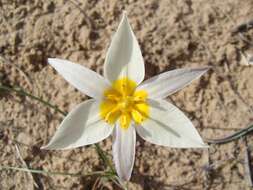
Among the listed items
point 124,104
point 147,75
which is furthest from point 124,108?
point 147,75

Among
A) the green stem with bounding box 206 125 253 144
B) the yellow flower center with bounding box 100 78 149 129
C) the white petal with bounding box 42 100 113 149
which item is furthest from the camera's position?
the green stem with bounding box 206 125 253 144

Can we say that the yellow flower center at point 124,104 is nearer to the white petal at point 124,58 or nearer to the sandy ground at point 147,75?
the white petal at point 124,58

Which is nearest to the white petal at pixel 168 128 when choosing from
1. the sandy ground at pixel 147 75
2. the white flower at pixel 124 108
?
the white flower at pixel 124 108

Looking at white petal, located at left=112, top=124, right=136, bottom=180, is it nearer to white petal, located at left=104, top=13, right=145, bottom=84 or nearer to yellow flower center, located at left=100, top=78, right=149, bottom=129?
yellow flower center, located at left=100, top=78, right=149, bottom=129

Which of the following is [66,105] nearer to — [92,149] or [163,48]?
[92,149]

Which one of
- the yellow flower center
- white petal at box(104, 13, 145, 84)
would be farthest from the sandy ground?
white petal at box(104, 13, 145, 84)

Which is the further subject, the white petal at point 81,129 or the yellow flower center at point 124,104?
the yellow flower center at point 124,104
